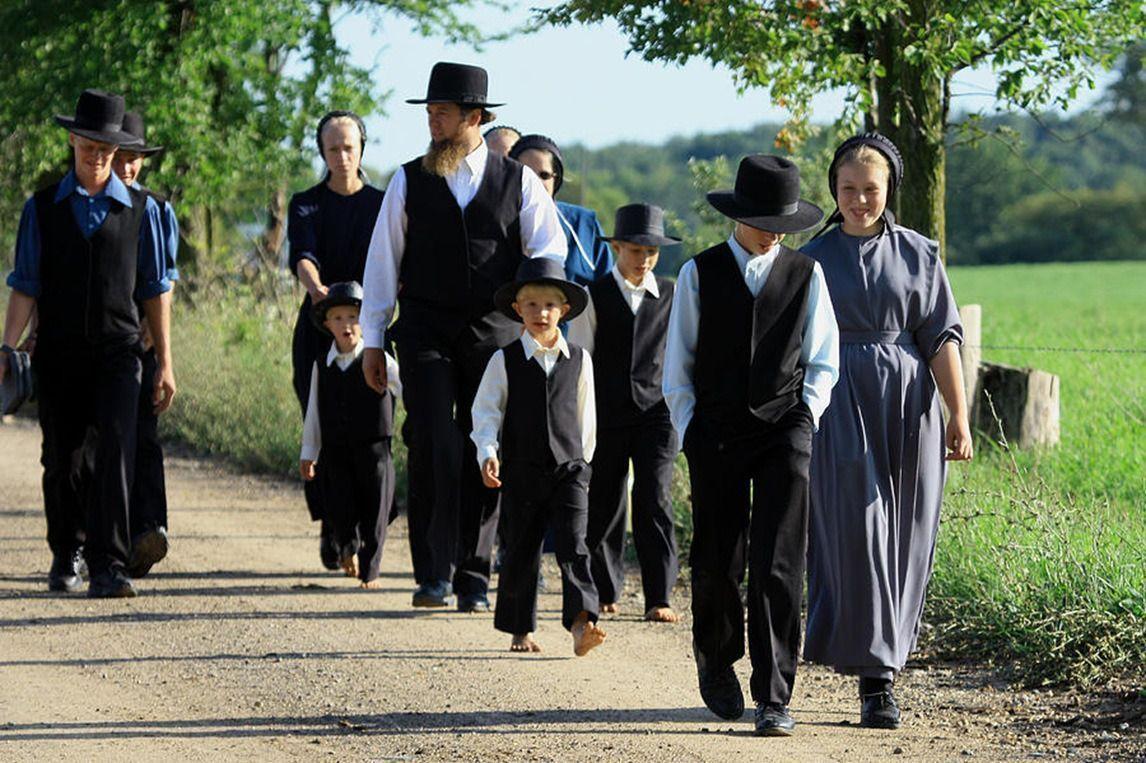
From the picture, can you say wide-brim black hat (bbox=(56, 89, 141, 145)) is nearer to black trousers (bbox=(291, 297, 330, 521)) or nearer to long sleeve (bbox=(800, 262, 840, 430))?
black trousers (bbox=(291, 297, 330, 521))

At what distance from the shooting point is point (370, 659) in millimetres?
8250

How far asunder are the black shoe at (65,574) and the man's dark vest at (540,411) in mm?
2828

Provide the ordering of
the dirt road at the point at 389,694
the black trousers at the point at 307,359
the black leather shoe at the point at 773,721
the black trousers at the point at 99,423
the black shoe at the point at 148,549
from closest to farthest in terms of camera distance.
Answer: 1. the dirt road at the point at 389,694
2. the black leather shoe at the point at 773,721
3. the black trousers at the point at 99,423
4. the black shoe at the point at 148,549
5. the black trousers at the point at 307,359

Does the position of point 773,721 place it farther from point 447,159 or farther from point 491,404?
point 447,159

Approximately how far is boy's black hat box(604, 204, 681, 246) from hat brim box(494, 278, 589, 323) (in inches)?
38.1

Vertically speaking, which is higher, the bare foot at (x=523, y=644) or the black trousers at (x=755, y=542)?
the black trousers at (x=755, y=542)

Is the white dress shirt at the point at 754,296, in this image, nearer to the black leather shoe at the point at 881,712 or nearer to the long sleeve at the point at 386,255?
the black leather shoe at the point at 881,712

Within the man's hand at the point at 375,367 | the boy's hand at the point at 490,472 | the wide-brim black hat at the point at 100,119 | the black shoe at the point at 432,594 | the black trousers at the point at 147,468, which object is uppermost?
the wide-brim black hat at the point at 100,119

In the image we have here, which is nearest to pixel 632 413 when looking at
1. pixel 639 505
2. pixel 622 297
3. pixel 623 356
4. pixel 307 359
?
pixel 623 356

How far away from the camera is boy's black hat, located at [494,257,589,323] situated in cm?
843

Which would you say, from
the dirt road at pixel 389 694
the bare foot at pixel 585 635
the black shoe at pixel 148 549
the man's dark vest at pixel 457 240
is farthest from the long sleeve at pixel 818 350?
the black shoe at pixel 148 549

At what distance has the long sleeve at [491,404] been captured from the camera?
838 cm

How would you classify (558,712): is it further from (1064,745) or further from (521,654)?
(1064,745)

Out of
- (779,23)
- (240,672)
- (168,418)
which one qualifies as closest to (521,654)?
(240,672)
